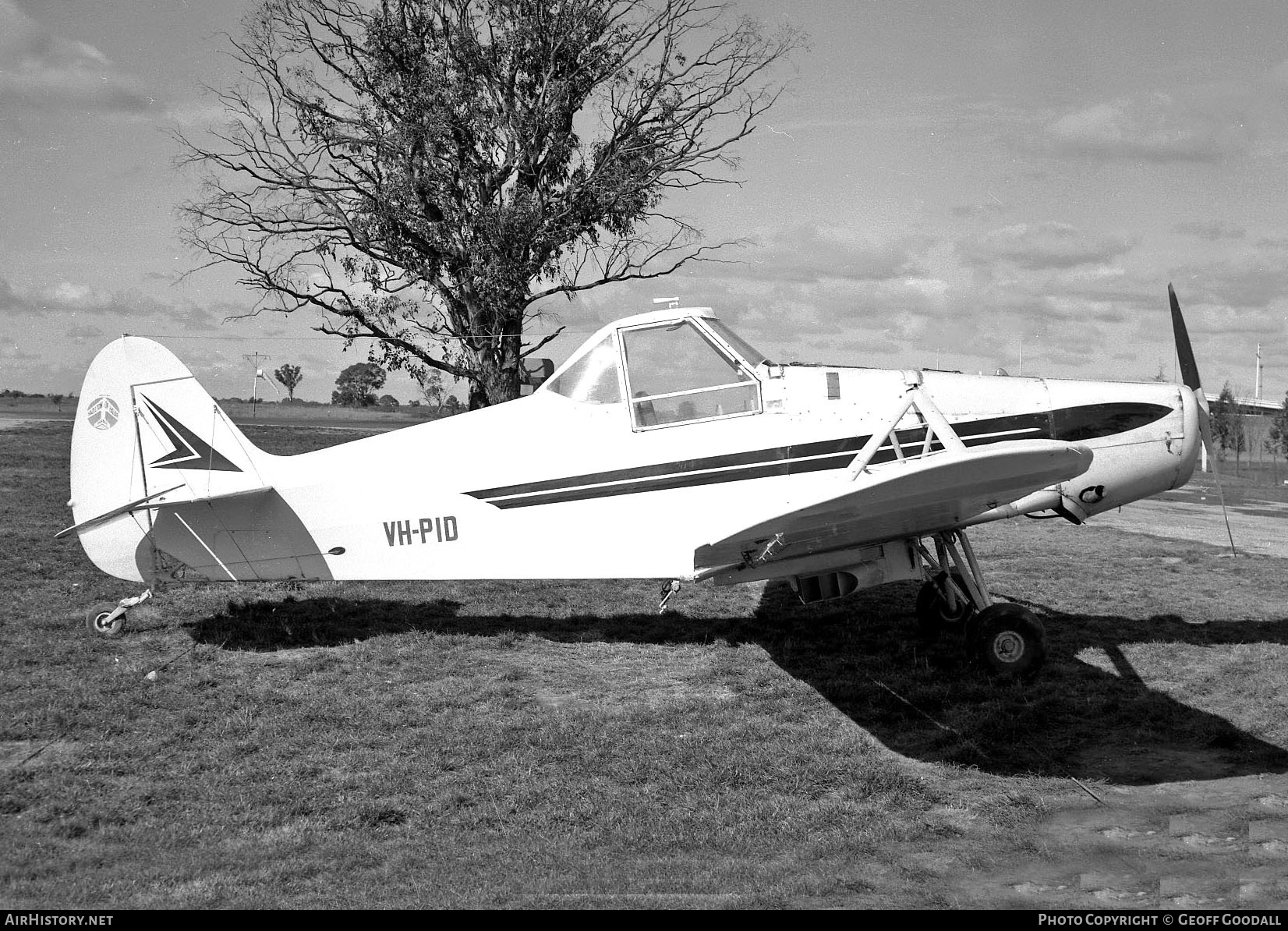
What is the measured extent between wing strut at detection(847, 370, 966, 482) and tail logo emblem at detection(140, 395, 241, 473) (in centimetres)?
479

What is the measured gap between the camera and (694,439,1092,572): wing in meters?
5.35

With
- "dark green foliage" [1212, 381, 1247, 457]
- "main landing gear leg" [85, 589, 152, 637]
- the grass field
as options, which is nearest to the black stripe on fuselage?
the grass field

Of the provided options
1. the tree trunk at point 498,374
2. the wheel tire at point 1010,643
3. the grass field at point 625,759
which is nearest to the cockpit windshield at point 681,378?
the grass field at point 625,759

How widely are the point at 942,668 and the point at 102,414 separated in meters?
6.83

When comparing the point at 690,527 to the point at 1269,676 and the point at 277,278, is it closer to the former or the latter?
the point at 1269,676

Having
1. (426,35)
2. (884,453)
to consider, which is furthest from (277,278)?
(884,453)

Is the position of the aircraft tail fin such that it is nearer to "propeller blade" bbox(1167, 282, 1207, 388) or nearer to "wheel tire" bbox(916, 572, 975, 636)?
"wheel tire" bbox(916, 572, 975, 636)

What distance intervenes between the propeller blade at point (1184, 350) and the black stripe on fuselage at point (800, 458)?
83 cm

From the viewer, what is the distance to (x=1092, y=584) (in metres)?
10.9

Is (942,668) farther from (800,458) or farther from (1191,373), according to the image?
(1191,373)

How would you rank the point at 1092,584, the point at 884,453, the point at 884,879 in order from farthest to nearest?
the point at 1092,584
the point at 884,453
the point at 884,879

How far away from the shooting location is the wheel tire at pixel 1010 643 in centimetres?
705

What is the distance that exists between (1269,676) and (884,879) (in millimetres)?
4660

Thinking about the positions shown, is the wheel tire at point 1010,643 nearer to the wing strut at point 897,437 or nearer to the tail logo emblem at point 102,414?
the wing strut at point 897,437
